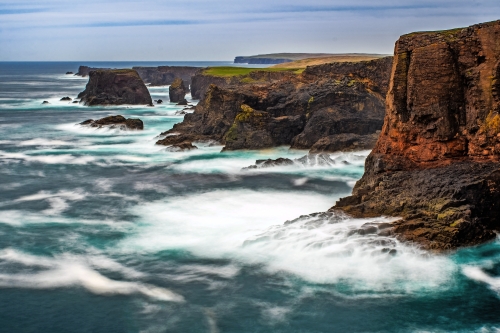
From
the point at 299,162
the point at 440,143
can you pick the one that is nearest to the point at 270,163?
the point at 299,162

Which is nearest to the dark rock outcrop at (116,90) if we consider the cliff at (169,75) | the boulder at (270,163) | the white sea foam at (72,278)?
the boulder at (270,163)

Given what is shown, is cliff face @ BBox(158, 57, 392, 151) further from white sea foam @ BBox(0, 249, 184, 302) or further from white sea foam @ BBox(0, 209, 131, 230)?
white sea foam @ BBox(0, 249, 184, 302)

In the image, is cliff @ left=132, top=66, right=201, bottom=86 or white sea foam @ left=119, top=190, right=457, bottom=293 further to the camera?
cliff @ left=132, top=66, right=201, bottom=86

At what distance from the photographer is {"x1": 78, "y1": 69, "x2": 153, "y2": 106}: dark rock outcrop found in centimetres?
7344

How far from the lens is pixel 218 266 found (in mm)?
16266

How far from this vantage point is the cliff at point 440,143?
16797 millimetres

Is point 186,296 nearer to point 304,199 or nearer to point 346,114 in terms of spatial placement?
point 304,199

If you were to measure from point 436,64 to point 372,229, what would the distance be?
6444 mm

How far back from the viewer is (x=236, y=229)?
19797 millimetres

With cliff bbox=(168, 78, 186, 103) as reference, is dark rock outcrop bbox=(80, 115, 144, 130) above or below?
below

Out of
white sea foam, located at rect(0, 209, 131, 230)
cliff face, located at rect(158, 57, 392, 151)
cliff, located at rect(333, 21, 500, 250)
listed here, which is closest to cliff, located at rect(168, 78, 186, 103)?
cliff face, located at rect(158, 57, 392, 151)

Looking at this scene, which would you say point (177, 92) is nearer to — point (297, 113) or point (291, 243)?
point (297, 113)

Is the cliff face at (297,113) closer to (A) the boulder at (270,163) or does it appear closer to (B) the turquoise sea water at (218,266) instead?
(A) the boulder at (270,163)

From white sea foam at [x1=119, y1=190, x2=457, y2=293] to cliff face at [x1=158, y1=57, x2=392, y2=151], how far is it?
40.6 feet
